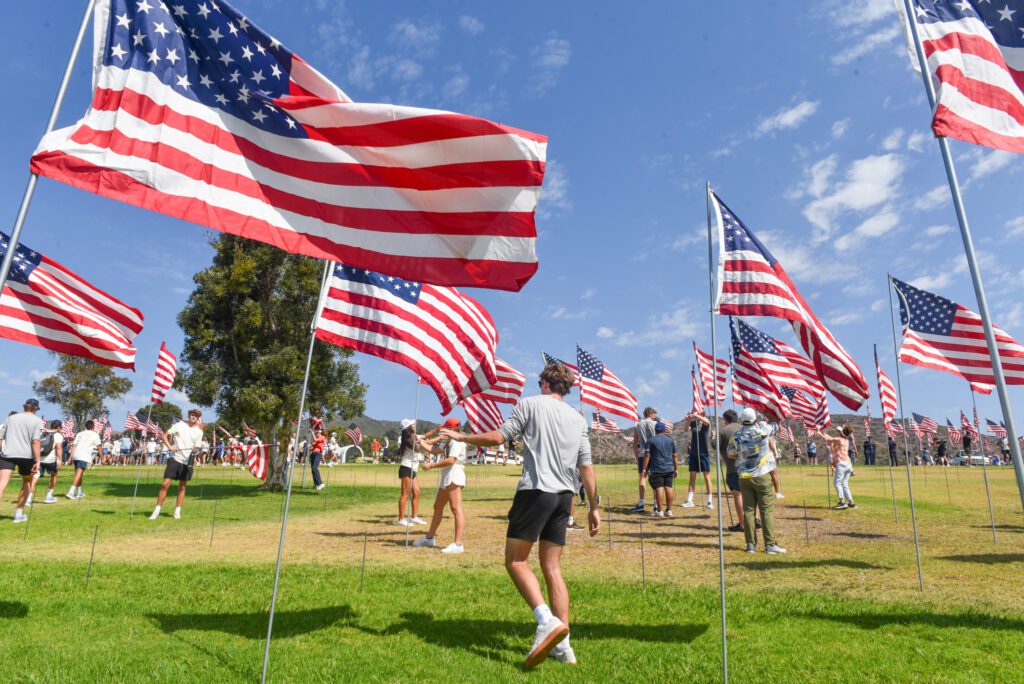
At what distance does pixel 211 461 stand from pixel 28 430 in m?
A: 45.6

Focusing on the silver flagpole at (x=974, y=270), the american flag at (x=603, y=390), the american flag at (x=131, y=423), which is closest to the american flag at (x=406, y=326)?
the silver flagpole at (x=974, y=270)

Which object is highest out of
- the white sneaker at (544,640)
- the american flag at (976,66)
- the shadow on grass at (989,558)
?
the american flag at (976,66)

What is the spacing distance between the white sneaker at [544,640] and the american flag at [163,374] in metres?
20.7

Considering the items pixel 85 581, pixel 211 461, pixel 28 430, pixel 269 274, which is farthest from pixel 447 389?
pixel 211 461

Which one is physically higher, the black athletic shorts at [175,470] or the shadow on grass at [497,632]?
the black athletic shorts at [175,470]

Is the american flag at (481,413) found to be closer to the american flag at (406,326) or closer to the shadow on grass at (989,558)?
the american flag at (406,326)

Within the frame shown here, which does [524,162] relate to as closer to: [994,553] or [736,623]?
[736,623]

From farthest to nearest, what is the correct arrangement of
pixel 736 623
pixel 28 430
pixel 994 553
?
1. pixel 28 430
2. pixel 994 553
3. pixel 736 623

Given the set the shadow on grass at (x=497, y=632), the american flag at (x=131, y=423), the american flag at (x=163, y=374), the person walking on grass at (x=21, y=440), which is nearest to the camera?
the shadow on grass at (x=497, y=632)

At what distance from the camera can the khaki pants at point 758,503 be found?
9.84m

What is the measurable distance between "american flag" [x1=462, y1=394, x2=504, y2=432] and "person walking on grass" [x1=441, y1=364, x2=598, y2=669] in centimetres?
1109

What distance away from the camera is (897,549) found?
10.1 m

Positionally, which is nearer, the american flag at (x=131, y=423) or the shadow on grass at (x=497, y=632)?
the shadow on grass at (x=497, y=632)

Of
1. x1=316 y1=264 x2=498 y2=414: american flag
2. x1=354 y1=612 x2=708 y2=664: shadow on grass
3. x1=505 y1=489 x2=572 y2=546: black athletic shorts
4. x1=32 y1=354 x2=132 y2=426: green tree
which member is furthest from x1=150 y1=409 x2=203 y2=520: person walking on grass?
x1=32 y1=354 x2=132 y2=426: green tree
